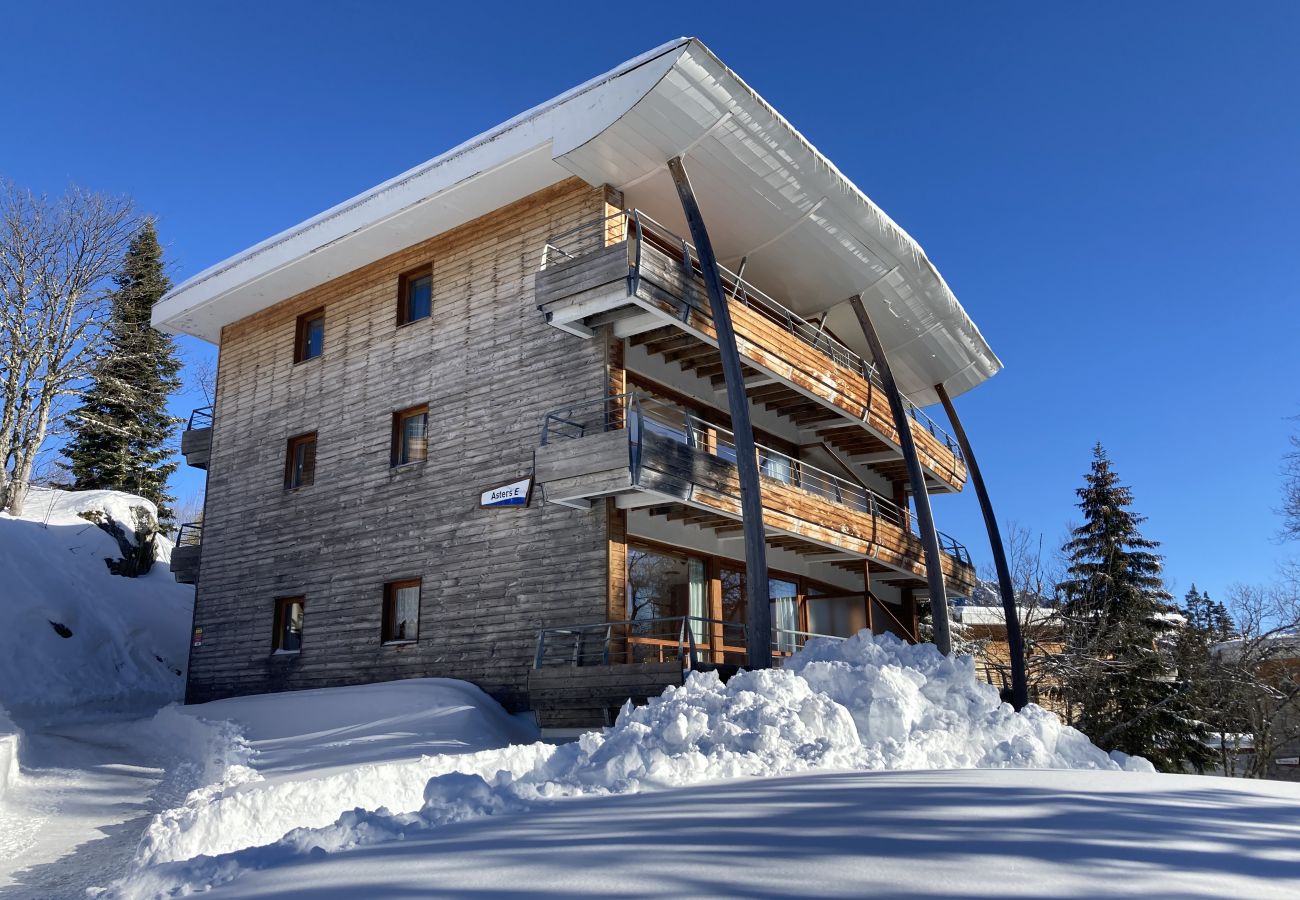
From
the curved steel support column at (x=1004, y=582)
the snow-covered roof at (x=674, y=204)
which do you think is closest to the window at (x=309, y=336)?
the snow-covered roof at (x=674, y=204)

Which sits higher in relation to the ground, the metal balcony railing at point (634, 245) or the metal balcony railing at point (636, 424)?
the metal balcony railing at point (634, 245)

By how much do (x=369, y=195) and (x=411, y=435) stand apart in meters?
4.90

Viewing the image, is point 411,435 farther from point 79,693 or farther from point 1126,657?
point 1126,657

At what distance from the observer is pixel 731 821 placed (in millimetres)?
4770

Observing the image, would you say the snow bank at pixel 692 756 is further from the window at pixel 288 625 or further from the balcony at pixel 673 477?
the window at pixel 288 625

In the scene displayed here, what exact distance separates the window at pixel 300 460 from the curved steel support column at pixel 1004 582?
15.5 meters

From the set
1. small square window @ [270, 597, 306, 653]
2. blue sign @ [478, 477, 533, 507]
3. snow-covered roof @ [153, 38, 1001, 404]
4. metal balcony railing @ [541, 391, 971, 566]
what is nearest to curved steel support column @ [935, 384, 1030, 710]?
snow-covered roof @ [153, 38, 1001, 404]

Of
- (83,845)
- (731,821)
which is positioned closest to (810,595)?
(83,845)

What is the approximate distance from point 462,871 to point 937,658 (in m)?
8.43

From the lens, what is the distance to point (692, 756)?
23.7ft

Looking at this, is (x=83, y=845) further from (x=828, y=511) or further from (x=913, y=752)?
(x=828, y=511)

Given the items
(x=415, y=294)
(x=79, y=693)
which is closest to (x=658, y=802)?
(x=415, y=294)

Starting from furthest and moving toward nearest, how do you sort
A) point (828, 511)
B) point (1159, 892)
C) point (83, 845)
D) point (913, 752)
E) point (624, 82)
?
point (828, 511) → point (624, 82) → point (83, 845) → point (913, 752) → point (1159, 892)

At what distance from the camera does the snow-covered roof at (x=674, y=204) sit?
14523mm
